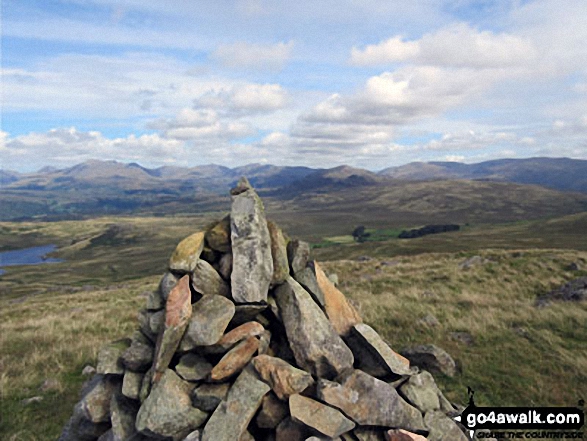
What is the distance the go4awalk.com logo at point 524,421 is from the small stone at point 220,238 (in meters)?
8.64

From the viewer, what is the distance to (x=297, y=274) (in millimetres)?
12188

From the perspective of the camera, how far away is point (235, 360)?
947 centimetres

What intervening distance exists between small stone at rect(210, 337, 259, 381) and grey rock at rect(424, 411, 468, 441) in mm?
4989

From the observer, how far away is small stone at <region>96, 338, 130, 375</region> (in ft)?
33.6

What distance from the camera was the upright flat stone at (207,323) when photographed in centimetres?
970

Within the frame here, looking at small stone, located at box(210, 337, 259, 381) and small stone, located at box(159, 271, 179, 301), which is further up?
small stone, located at box(159, 271, 179, 301)

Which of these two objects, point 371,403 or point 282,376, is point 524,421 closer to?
point 371,403

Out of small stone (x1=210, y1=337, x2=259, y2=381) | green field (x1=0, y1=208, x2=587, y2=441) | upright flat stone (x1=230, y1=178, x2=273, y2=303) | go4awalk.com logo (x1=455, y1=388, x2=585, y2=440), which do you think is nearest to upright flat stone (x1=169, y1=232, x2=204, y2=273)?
upright flat stone (x1=230, y1=178, x2=273, y2=303)

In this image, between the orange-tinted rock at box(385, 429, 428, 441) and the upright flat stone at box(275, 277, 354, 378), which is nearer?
the orange-tinted rock at box(385, 429, 428, 441)

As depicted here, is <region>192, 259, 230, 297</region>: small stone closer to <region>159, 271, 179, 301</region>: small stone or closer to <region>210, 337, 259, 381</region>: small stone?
<region>159, 271, 179, 301</region>: small stone

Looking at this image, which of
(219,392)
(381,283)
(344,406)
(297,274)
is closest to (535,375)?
(344,406)

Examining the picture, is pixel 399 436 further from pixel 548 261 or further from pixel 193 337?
pixel 548 261

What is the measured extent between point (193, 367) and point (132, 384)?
1792 mm

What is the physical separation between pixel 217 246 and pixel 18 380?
428 inches
